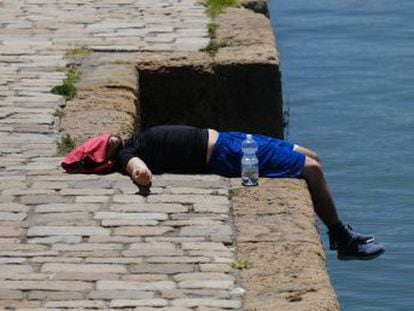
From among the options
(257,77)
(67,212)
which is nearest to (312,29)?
(257,77)

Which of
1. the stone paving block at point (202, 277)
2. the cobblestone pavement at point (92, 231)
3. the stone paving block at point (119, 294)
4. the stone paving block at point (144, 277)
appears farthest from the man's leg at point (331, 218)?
the stone paving block at point (119, 294)

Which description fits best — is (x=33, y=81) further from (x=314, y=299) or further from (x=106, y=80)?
(x=314, y=299)

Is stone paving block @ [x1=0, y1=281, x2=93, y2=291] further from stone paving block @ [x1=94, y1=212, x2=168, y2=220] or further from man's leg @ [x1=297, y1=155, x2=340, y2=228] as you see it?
man's leg @ [x1=297, y1=155, x2=340, y2=228]

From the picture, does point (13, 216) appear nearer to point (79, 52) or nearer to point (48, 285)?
point (48, 285)

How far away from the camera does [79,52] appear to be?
1360 cm

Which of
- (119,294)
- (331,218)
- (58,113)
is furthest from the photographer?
(58,113)

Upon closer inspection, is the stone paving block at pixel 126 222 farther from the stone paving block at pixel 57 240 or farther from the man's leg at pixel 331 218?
the man's leg at pixel 331 218

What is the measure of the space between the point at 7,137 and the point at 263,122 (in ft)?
8.56

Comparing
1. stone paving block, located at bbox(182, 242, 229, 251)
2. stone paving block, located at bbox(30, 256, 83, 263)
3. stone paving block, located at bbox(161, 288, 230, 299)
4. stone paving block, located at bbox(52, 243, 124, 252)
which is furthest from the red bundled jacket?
stone paving block, located at bbox(161, 288, 230, 299)

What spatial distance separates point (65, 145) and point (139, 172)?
1147 mm

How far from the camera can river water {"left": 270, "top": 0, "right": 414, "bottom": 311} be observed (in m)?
14.3

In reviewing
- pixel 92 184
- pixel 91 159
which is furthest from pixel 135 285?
pixel 91 159

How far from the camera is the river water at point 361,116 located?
14.3 meters

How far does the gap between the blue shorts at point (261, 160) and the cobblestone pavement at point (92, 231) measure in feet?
0.65
